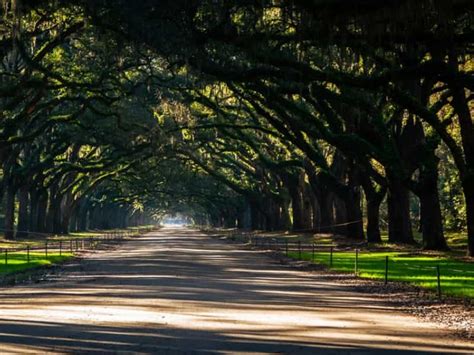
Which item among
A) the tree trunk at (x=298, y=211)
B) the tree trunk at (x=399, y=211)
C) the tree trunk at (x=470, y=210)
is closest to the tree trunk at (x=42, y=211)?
the tree trunk at (x=298, y=211)

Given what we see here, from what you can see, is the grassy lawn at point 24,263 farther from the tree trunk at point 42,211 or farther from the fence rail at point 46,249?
the tree trunk at point 42,211

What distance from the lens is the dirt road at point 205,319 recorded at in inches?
417

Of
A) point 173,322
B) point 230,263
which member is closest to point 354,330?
point 173,322

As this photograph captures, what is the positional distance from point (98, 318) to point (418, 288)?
370 inches

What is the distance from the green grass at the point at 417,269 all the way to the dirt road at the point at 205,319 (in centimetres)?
224

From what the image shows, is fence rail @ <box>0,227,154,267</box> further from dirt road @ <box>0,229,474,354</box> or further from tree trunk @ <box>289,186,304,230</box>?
tree trunk @ <box>289,186,304,230</box>

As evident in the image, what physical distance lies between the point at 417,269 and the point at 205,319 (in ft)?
45.6

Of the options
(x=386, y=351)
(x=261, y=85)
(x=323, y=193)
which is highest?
(x=261, y=85)

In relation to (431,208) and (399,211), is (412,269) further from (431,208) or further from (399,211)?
(399,211)

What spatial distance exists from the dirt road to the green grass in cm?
224

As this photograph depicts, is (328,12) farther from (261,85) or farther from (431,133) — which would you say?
(431,133)

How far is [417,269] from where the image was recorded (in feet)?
84.2

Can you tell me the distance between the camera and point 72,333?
1158 centimetres

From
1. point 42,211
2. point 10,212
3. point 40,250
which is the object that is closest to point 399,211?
point 40,250
